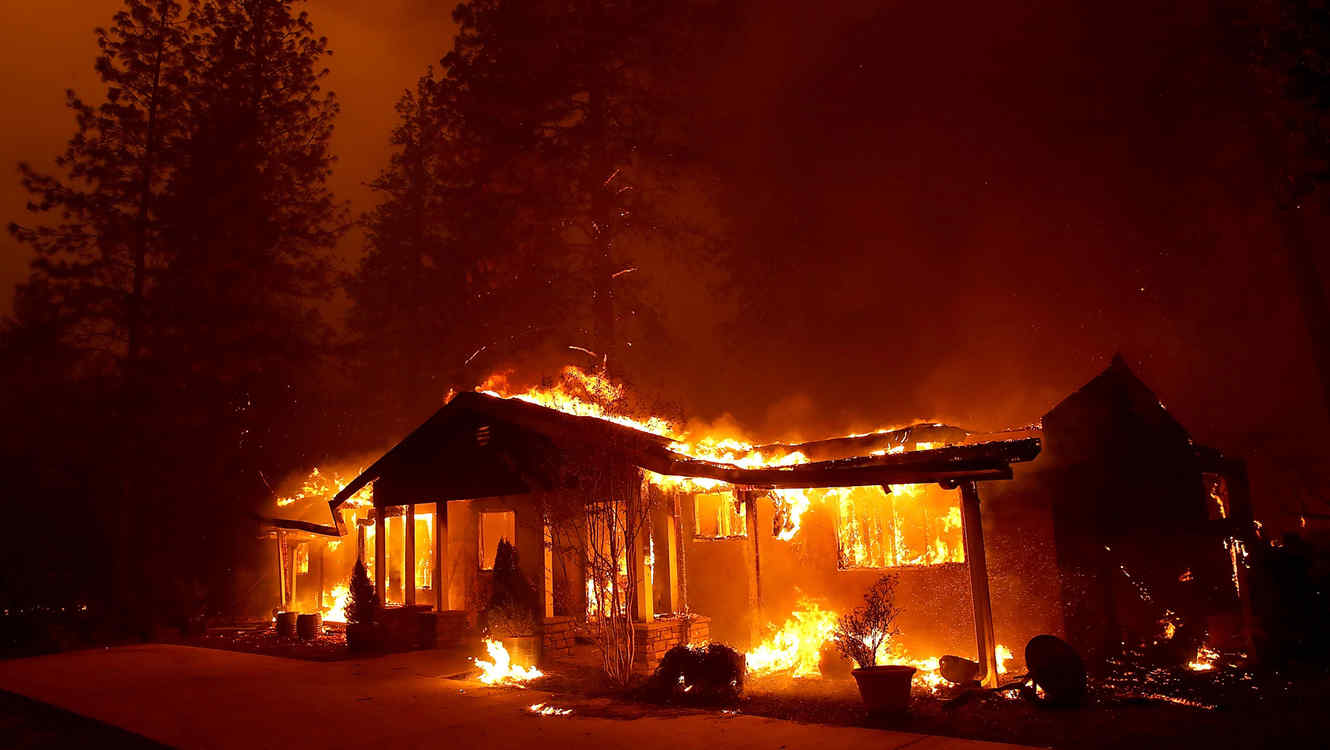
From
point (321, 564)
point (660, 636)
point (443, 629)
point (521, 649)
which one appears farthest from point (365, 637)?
point (321, 564)

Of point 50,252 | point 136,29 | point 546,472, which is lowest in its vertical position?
point 546,472

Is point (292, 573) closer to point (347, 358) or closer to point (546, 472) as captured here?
point (347, 358)

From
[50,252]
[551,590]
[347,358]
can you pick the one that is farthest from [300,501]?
[551,590]

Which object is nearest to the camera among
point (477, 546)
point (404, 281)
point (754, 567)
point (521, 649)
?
point (521, 649)

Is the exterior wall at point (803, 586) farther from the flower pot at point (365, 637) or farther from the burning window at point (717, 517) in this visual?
the flower pot at point (365, 637)

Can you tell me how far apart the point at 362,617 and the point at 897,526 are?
11.2 m

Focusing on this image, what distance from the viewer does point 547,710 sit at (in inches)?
395

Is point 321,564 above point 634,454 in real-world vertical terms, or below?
below

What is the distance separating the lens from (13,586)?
23.7m

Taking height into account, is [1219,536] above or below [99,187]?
below

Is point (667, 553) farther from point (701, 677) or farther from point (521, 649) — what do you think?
point (701, 677)

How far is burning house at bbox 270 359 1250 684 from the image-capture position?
10.7 metres

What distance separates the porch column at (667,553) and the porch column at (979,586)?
17.0 feet

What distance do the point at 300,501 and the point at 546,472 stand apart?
18.1 m
